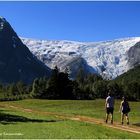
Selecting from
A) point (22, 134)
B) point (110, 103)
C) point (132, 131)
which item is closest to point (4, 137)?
point (22, 134)

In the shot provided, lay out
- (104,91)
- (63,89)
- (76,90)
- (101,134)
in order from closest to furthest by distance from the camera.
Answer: (101,134) → (63,89) → (76,90) → (104,91)

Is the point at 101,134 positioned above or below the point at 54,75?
below

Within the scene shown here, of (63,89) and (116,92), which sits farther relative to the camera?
(116,92)

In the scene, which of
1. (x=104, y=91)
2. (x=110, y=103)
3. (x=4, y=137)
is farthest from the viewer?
(x=104, y=91)

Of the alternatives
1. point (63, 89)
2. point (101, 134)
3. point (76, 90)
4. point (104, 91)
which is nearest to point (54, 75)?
point (63, 89)

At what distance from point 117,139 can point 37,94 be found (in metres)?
127

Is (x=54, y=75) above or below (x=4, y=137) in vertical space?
above

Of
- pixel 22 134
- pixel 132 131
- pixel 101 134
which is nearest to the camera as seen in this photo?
pixel 22 134

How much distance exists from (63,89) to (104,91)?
45.9m

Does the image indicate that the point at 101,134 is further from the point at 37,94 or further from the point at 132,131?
the point at 37,94

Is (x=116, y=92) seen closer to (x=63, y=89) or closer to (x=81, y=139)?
(x=63, y=89)

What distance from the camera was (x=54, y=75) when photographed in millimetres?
154125

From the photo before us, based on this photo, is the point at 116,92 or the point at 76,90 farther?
the point at 116,92

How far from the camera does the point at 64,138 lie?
1142 inches
